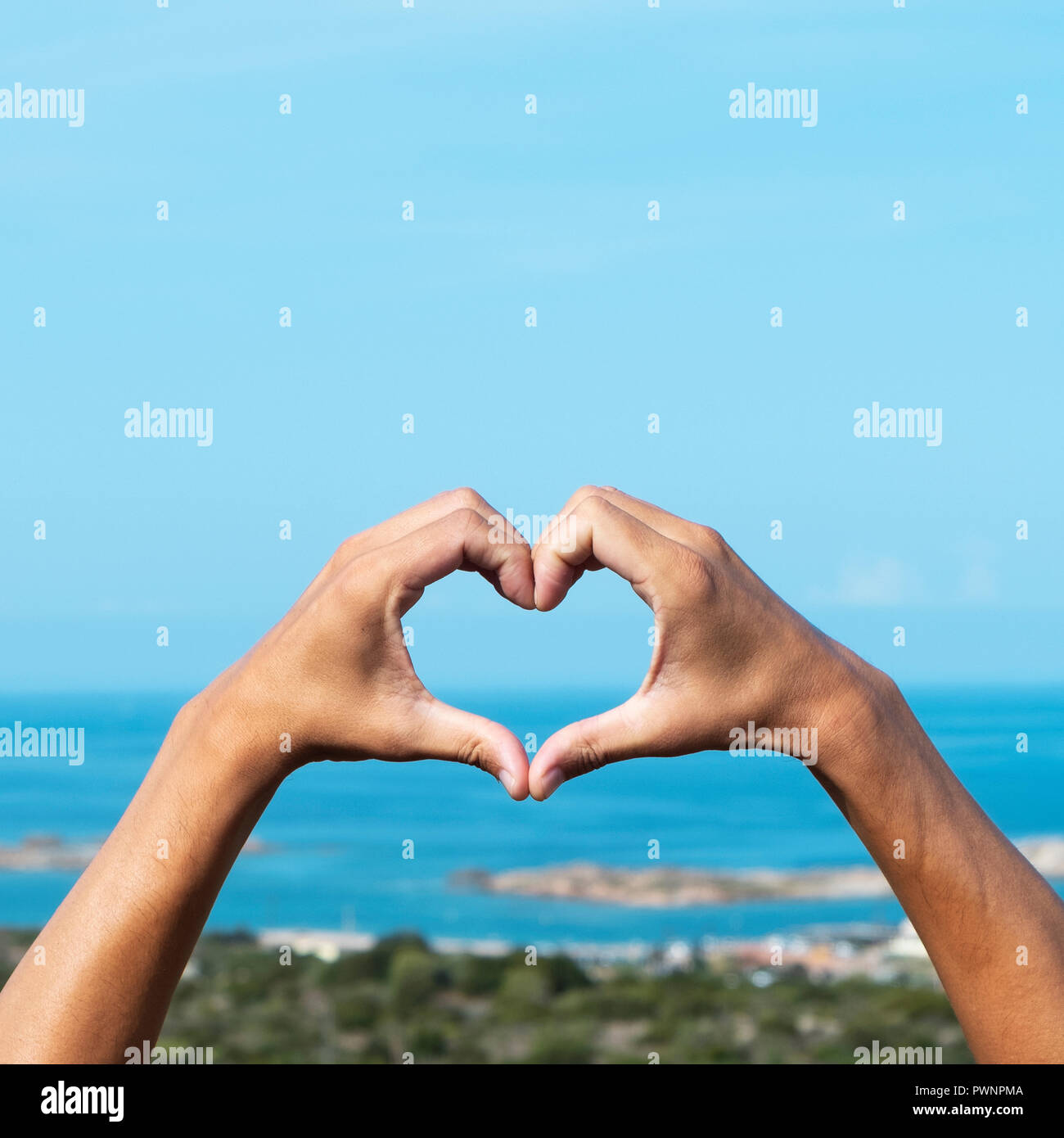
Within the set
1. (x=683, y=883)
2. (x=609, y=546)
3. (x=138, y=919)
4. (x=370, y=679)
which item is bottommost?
(x=683, y=883)

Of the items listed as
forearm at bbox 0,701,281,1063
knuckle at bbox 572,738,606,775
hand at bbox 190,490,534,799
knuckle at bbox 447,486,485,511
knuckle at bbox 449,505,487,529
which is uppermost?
knuckle at bbox 447,486,485,511

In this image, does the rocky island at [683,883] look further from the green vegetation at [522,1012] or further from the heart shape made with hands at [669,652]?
the heart shape made with hands at [669,652]

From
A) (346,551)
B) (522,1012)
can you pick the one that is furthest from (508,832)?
(346,551)

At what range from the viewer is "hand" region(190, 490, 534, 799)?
1.91 m

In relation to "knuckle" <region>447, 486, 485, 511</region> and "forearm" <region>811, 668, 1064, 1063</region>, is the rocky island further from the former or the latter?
"knuckle" <region>447, 486, 485, 511</region>

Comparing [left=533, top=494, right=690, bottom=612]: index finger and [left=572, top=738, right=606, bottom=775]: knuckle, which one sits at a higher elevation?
[left=533, top=494, right=690, bottom=612]: index finger

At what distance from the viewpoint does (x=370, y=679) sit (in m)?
1.96

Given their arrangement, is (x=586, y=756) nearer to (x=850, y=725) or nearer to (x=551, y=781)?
(x=551, y=781)

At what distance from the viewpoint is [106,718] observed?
100750 mm

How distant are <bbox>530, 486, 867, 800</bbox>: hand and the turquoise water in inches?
1298

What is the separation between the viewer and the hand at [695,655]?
6.17 ft

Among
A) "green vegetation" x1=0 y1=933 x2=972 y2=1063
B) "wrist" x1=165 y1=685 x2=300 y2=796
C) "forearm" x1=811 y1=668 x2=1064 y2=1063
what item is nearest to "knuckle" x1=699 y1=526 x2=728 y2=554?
"forearm" x1=811 y1=668 x2=1064 y2=1063

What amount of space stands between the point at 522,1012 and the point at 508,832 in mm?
30900
